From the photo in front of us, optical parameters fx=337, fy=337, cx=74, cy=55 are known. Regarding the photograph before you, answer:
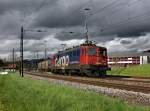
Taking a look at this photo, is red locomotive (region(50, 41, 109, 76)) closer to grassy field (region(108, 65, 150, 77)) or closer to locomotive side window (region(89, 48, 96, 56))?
locomotive side window (region(89, 48, 96, 56))

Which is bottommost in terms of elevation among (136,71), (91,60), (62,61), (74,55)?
(136,71)

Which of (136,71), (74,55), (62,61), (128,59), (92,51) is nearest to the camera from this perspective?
(92,51)

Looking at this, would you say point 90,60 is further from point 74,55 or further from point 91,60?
point 74,55

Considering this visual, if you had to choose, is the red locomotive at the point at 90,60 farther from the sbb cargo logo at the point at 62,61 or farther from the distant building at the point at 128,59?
the distant building at the point at 128,59

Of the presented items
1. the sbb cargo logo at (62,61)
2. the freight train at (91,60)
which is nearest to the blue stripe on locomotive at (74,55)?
the freight train at (91,60)

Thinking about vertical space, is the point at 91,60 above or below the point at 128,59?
below

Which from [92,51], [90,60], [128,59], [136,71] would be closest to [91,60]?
[90,60]

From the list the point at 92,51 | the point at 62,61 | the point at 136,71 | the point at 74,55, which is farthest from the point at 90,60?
the point at 136,71

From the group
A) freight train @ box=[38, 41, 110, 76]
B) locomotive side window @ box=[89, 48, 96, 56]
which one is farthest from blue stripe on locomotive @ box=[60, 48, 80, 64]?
locomotive side window @ box=[89, 48, 96, 56]

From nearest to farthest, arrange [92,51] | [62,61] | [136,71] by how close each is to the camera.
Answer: [92,51], [62,61], [136,71]

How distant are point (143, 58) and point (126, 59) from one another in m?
10.2

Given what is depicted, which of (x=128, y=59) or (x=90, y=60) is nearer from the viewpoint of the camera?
(x=90, y=60)

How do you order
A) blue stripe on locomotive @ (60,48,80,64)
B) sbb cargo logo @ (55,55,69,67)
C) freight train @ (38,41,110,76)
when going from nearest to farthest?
freight train @ (38,41,110,76)
blue stripe on locomotive @ (60,48,80,64)
sbb cargo logo @ (55,55,69,67)

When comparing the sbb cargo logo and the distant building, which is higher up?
the distant building
